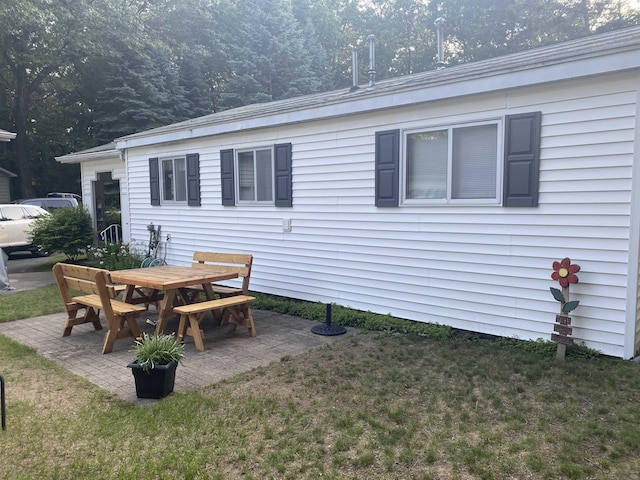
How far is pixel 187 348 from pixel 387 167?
127 inches

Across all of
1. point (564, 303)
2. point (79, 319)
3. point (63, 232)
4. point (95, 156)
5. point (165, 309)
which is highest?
point (95, 156)

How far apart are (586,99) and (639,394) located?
2620 mm

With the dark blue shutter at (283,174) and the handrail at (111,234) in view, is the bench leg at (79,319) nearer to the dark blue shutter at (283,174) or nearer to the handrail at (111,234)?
the dark blue shutter at (283,174)

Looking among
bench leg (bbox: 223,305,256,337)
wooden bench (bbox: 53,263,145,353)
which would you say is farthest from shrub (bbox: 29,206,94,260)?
bench leg (bbox: 223,305,256,337)

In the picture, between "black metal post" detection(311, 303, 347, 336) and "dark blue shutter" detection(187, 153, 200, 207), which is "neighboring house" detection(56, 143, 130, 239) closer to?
"dark blue shutter" detection(187, 153, 200, 207)

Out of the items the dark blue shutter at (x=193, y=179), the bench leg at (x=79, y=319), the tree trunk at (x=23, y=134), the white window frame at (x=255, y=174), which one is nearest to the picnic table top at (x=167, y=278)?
the bench leg at (x=79, y=319)

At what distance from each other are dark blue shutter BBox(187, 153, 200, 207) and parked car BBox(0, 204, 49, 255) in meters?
6.15

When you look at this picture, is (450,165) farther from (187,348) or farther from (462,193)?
(187,348)

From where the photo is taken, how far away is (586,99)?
4.38m

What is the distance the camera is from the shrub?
1114cm

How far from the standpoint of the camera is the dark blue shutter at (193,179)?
28.5ft

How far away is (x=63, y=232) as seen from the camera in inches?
442

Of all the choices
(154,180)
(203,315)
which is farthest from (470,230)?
(154,180)

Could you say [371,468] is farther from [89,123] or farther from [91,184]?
[89,123]
